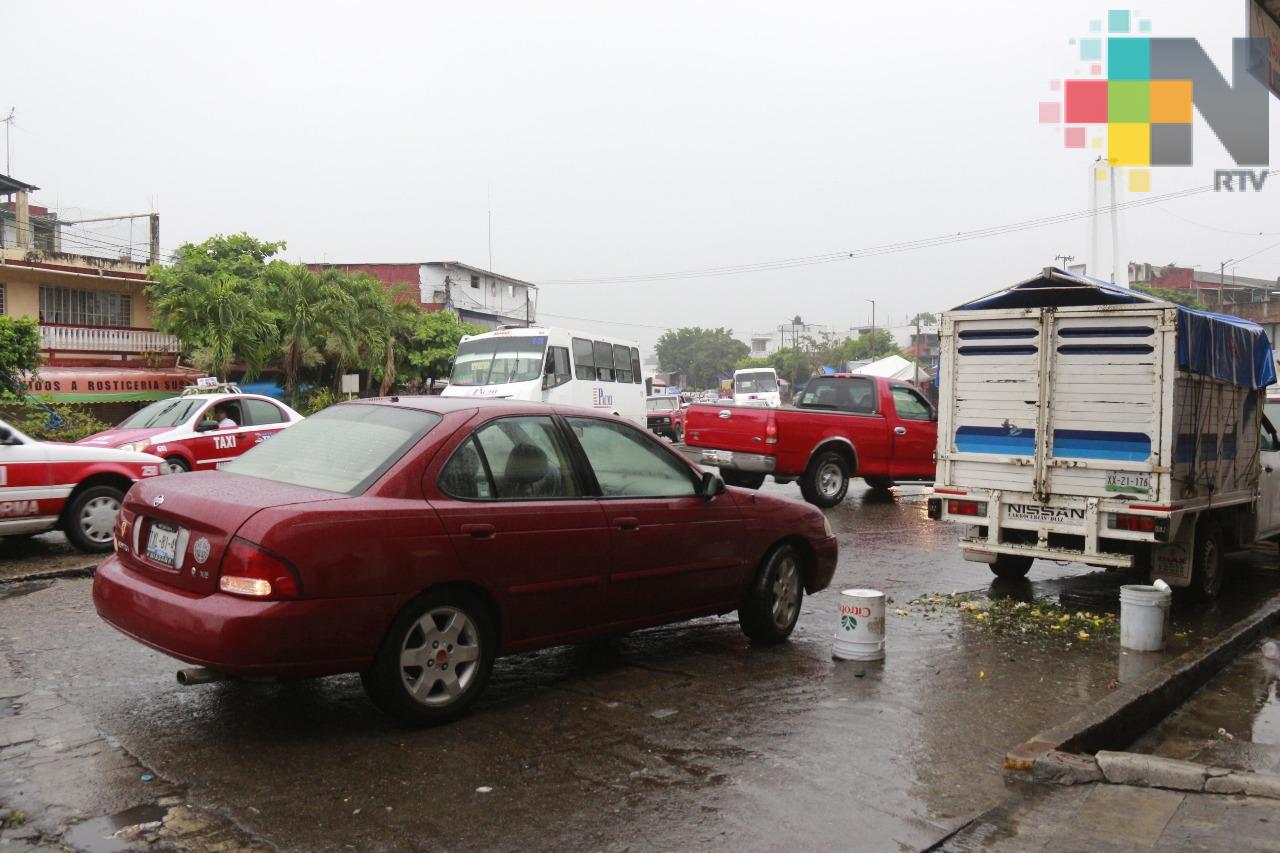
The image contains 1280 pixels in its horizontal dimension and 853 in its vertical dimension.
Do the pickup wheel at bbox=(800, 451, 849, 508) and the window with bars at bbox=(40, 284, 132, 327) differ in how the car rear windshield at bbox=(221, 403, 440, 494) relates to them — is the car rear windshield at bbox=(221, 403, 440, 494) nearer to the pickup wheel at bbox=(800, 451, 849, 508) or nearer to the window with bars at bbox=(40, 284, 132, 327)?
the pickup wheel at bbox=(800, 451, 849, 508)

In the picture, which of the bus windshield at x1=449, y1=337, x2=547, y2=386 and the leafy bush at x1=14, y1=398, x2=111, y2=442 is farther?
the bus windshield at x1=449, y1=337, x2=547, y2=386

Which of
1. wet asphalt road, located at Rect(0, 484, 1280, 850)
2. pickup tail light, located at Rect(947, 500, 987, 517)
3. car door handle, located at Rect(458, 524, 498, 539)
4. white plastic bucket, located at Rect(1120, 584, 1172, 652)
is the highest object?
car door handle, located at Rect(458, 524, 498, 539)

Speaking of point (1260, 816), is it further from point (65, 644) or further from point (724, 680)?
point (65, 644)

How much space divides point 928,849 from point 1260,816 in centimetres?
145

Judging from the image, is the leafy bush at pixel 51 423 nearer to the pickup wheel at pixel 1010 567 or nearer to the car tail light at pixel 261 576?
the pickup wheel at pixel 1010 567

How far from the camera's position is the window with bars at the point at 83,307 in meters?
28.5

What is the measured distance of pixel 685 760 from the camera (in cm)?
448

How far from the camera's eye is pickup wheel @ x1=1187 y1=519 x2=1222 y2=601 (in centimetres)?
852

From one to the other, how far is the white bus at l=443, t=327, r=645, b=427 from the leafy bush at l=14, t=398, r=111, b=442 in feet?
25.5

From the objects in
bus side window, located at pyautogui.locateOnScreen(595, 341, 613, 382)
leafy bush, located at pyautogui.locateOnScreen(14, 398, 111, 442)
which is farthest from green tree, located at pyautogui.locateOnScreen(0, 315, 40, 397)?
bus side window, located at pyautogui.locateOnScreen(595, 341, 613, 382)

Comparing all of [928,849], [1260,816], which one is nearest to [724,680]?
[928,849]

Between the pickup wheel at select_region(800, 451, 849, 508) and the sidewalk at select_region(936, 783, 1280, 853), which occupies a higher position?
the pickup wheel at select_region(800, 451, 849, 508)

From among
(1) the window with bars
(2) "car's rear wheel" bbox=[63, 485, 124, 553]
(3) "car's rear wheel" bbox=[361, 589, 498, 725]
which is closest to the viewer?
(3) "car's rear wheel" bbox=[361, 589, 498, 725]

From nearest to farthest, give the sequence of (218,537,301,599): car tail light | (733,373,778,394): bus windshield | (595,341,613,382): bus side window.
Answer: (218,537,301,599): car tail light, (595,341,613,382): bus side window, (733,373,778,394): bus windshield
